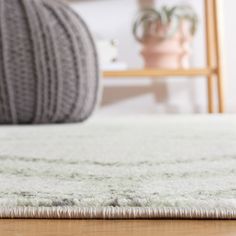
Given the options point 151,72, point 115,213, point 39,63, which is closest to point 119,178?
point 115,213

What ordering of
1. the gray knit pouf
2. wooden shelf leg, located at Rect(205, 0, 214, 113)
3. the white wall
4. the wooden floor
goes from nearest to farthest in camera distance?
1. the wooden floor
2. the gray knit pouf
3. wooden shelf leg, located at Rect(205, 0, 214, 113)
4. the white wall

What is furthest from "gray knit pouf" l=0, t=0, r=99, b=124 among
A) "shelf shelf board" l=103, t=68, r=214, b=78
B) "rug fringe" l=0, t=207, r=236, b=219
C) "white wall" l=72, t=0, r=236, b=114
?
"white wall" l=72, t=0, r=236, b=114

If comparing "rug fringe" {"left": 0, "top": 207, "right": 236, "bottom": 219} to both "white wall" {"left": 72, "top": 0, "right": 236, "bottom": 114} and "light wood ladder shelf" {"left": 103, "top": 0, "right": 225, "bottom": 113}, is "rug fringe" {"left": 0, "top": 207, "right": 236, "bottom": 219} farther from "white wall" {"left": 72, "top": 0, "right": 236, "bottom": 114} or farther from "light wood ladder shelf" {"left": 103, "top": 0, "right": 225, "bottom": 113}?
"white wall" {"left": 72, "top": 0, "right": 236, "bottom": 114}

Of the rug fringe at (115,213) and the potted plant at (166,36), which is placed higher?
the potted plant at (166,36)

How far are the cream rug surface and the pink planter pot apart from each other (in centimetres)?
98

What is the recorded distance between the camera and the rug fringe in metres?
0.20

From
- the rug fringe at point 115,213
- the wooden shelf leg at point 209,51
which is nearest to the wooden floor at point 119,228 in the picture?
the rug fringe at point 115,213

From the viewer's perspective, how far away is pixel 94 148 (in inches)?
16.4

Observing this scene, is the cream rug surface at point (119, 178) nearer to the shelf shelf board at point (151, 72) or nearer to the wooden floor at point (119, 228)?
the wooden floor at point (119, 228)

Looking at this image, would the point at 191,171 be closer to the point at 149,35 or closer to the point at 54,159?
the point at 54,159

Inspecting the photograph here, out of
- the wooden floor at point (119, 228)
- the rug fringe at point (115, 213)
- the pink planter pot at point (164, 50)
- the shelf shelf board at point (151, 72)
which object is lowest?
the wooden floor at point (119, 228)

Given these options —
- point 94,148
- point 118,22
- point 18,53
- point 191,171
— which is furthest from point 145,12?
point 191,171

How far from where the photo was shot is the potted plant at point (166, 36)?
144 centimetres

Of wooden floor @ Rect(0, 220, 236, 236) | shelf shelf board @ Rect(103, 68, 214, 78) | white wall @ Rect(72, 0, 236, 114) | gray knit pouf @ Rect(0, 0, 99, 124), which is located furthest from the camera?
white wall @ Rect(72, 0, 236, 114)
